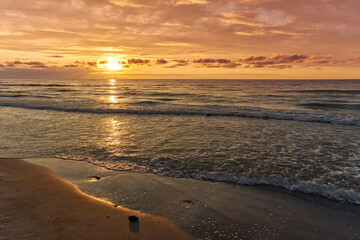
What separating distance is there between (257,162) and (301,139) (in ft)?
16.7

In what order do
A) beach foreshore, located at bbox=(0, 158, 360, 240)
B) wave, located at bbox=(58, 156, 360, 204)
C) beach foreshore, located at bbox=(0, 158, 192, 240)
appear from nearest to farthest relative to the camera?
beach foreshore, located at bbox=(0, 158, 192, 240), beach foreshore, located at bbox=(0, 158, 360, 240), wave, located at bbox=(58, 156, 360, 204)

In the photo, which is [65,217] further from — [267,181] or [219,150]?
[219,150]

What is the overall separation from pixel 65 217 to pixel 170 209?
2.29m

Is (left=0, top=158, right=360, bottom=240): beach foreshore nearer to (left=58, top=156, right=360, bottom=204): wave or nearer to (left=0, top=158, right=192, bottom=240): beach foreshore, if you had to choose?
(left=0, top=158, right=192, bottom=240): beach foreshore

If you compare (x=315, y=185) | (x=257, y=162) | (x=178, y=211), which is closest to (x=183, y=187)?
(x=178, y=211)

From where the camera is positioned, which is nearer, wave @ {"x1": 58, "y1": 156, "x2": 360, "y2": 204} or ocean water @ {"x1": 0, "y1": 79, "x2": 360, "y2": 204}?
wave @ {"x1": 58, "y1": 156, "x2": 360, "y2": 204}

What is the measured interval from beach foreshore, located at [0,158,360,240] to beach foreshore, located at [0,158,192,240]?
0.02 meters

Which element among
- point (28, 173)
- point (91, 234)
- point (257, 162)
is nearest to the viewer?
point (91, 234)

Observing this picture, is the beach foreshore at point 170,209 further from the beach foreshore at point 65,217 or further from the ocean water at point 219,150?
the ocean water at point 219,150

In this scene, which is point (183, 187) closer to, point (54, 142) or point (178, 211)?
point (178, 211)

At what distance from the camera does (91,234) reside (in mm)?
4012

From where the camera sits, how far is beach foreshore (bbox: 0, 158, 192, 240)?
13.1 ft

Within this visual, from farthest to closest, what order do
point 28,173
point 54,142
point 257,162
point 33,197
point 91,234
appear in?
point 54,142 < point 257,162 < point 28,173 < point 33,197 < point 91,234

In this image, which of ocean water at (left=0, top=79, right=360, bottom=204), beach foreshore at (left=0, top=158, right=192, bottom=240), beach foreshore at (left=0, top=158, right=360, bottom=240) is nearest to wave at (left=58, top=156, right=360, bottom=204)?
ocean water at (left=0, top=79, right=360, bottom=204)
